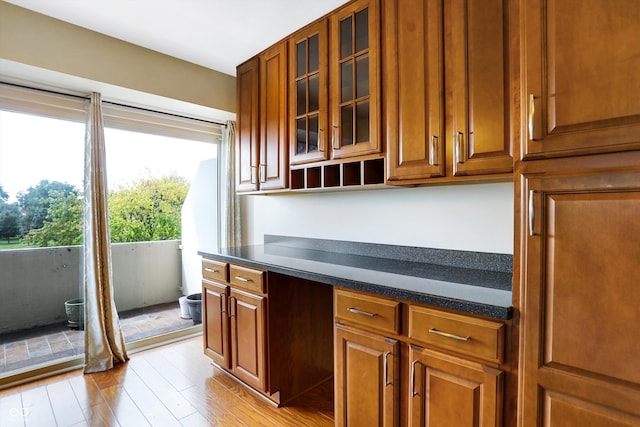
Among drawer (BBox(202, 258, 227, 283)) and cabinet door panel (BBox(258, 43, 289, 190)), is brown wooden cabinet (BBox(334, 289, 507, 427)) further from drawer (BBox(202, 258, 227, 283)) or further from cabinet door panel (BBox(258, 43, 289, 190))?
cabinet door panel (BBox(258, 43, 289, 190))

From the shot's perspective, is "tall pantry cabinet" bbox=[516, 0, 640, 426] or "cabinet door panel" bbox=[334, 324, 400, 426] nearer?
"tall pantry cabinet" bbox=[516, 0, 640, 426]

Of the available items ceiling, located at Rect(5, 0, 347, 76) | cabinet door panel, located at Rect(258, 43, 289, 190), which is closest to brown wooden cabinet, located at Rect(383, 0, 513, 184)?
ceiling, located at Rect(5, 0, 347, 76)

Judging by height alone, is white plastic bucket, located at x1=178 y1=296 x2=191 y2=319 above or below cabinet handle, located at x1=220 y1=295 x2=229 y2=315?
below

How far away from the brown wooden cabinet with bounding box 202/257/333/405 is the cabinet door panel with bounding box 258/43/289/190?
0.77 m

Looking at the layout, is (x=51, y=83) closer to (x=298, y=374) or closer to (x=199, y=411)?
(x=199, y=411)

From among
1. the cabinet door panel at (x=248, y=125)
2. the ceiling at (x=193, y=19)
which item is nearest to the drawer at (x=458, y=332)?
the cabinet door panel at (x=248, y=125)

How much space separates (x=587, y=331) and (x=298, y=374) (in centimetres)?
175

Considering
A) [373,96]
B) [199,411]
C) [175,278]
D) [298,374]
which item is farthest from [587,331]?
[175,278]

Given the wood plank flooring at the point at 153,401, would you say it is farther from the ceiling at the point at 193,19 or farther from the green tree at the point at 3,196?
the ceiling at the point at 193,19

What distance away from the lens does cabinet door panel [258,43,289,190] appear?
99.5 inches

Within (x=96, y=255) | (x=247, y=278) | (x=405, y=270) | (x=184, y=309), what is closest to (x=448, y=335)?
(x=405, y=270)

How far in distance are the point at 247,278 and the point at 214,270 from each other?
435 millimetres

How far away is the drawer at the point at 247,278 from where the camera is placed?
214 centimetres

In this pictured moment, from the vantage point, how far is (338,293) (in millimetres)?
1710
